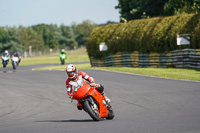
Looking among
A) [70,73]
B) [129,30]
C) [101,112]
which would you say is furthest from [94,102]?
[129,30]

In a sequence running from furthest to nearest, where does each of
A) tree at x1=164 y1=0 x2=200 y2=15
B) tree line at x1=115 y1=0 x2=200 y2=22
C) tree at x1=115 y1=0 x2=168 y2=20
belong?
tree at x1=115 y1=0 x2=168 y2=20
tree line at x1=115 y1=0 x2=200 y2=22
tree at x1=164 y1=0 x2=200 y2=15

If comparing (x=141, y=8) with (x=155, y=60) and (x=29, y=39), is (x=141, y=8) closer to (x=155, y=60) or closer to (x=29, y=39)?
(x=155, y=60)

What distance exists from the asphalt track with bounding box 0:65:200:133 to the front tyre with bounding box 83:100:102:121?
0.52 feet

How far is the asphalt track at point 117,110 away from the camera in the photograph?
754 cm

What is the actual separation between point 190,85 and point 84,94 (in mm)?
8191

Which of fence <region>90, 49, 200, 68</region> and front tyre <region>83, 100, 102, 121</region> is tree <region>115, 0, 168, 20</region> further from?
front tyre <region>83, 100, 102, 121</region>

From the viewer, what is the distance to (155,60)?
2683 centimetres

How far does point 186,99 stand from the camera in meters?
12.0

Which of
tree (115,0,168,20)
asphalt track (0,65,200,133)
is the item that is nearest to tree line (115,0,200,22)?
tree (115,0,168,20)

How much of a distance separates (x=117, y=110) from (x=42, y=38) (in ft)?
485

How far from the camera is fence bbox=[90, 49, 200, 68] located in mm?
23303

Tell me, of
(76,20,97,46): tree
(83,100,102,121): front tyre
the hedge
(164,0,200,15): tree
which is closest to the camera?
(83,100,102,121): front tyre

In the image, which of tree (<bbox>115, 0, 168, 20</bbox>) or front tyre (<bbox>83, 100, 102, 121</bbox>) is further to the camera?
tree (<bbox>115, 0, 168, 20</bbox>)

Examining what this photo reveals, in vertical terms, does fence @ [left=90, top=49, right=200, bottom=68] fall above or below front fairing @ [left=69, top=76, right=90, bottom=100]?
below
